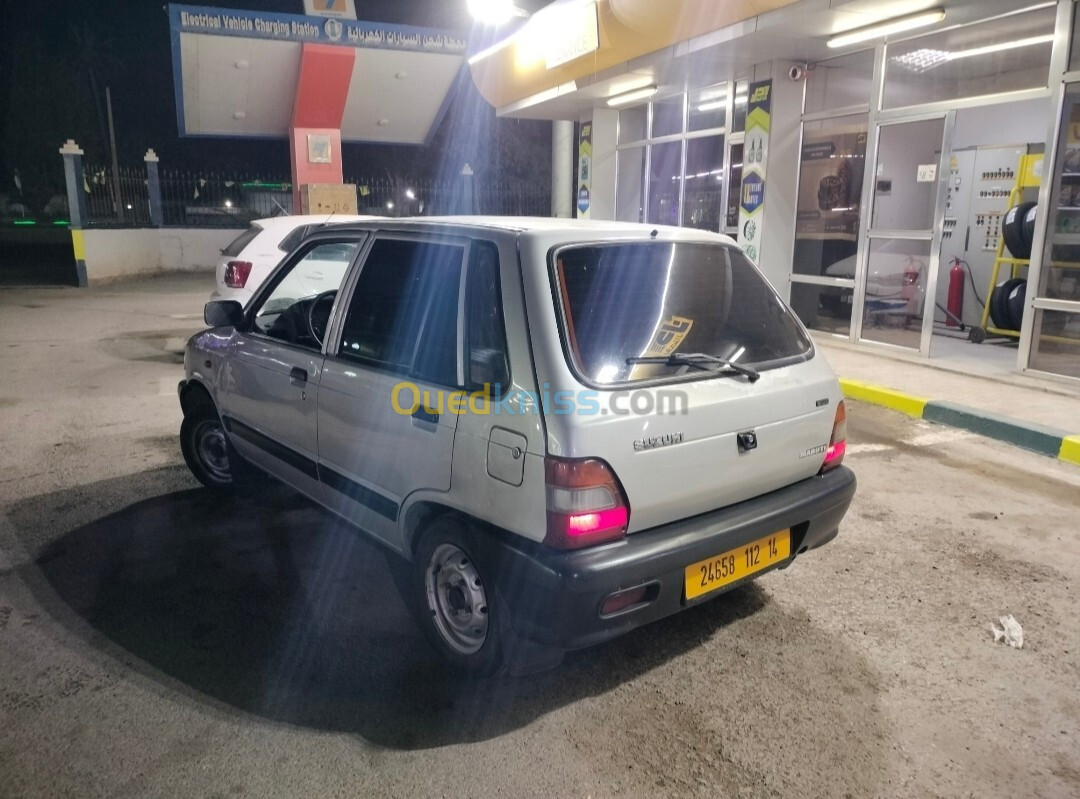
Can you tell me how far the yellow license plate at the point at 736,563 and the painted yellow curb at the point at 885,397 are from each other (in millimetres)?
4223

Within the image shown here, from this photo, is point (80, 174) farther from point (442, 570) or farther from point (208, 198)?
point (442, 570)

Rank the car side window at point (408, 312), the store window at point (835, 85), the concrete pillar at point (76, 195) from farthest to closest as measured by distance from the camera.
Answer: the concrete pillar at point (76, 195) → the store window at point (835, 85) → the car side window at point (408, 312)

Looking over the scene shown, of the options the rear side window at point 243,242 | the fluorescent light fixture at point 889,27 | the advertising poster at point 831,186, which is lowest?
the rear side window at point 243,242

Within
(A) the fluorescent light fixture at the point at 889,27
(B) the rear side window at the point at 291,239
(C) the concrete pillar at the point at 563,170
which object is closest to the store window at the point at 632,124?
(C) the concrete pillar at the point at 563,170

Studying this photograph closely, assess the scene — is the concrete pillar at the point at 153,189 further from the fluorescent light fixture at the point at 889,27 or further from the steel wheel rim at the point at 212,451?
the steel wheel rim at the point at 212,451

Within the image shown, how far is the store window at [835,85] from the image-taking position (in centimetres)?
995

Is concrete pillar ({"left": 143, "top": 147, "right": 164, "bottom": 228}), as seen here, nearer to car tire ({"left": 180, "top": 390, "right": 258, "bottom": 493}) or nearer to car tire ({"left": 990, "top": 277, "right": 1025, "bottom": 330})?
car tire ({"left": 180, "top": 390, "right": 258, "bottom": 493})

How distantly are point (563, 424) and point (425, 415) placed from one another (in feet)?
2.17

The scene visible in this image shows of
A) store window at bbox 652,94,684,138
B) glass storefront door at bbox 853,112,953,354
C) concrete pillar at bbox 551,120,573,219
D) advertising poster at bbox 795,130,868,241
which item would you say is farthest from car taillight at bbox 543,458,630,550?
concrete pillar at bbox 551,120,573,219

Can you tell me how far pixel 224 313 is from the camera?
420 centimetres

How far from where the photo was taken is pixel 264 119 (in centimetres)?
2023

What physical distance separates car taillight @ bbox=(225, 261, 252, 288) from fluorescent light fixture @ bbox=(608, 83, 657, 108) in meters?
6.75

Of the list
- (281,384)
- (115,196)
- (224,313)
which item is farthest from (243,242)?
(115,196)

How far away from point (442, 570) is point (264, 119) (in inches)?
792
